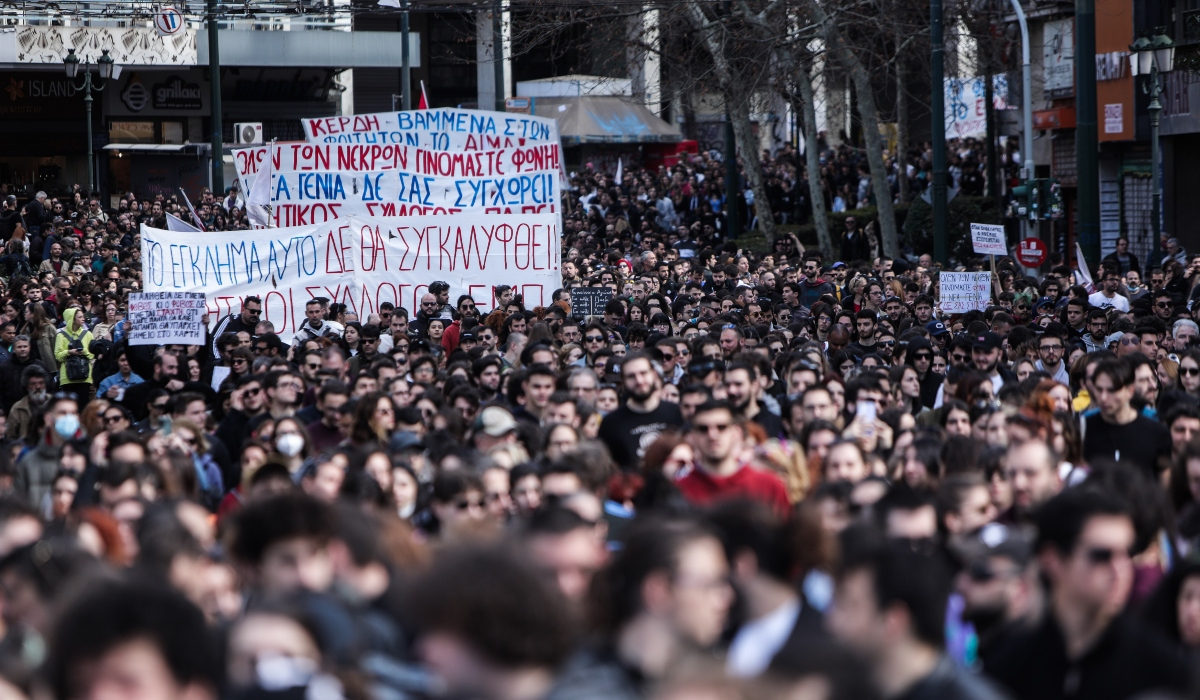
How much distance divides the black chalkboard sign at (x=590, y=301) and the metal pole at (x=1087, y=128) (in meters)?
5.76

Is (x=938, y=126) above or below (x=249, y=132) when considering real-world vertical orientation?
below

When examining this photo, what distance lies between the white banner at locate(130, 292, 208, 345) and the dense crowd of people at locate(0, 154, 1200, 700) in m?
0.22

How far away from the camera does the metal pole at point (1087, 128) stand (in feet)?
60.5

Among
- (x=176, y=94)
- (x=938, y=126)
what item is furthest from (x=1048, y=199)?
(x=176, y=94)

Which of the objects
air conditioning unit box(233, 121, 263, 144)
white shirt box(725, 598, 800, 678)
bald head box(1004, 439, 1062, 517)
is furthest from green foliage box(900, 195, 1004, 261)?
white shirt box(725, 598, 800, 678)

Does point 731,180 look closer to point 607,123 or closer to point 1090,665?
point 607,123

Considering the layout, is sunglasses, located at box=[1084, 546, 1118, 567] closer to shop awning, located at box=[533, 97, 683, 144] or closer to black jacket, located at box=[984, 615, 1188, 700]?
black jacket, located at box=[984, 615, 1188, 700]

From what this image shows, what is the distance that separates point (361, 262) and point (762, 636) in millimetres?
13184

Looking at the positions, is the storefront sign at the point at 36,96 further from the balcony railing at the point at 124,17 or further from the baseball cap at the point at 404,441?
the baseball cap at the point at 404,441

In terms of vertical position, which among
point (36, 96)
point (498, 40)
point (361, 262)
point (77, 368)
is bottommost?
point (77, 368)

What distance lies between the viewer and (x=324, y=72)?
46.4 metres

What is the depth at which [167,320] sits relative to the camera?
534 inches

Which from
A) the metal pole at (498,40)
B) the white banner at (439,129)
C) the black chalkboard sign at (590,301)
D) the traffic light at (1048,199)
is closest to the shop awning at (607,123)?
the metal pole at (498,40)

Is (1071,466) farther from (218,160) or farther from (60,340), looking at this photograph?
(218,160)
